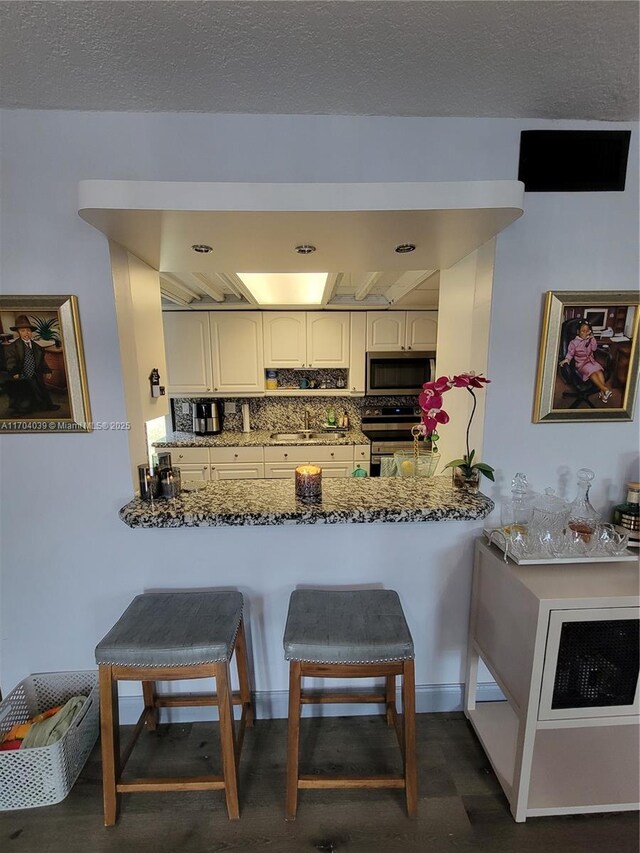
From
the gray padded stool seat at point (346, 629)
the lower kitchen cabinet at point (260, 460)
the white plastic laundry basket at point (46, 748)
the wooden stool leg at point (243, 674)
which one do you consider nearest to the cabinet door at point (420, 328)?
the lower kitchen cabinet at point (260, 460)

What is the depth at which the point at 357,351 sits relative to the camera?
143 inches

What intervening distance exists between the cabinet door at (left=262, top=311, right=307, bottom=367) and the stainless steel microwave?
70cm

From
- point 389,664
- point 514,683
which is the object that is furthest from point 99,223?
point 514,683

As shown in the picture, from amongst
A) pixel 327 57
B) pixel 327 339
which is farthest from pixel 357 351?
pixel 327 57

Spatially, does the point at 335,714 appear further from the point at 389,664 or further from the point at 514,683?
the point at 514,683

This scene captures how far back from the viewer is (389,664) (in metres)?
1.15

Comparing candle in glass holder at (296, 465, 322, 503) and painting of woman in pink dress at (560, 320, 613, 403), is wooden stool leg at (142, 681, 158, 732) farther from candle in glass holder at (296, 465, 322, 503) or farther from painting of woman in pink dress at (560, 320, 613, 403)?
painting of woman in pink dress at (560, 320, 613, 403)

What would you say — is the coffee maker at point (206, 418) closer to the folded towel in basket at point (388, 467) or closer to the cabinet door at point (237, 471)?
the cabinet door at point (237, 471)

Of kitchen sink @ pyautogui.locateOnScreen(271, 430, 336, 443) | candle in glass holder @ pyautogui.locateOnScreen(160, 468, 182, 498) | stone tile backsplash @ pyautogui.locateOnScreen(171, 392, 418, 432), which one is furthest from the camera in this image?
stone tile backsplash @ pyautogui.locateOnScreen(171, 392, 418, 432)

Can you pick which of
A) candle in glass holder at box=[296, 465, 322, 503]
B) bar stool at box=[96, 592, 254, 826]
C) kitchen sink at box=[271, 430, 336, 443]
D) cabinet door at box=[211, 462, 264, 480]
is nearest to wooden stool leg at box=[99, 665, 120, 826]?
bar stool at box=[96, 592, 254, 826]

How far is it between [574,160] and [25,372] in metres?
2.14

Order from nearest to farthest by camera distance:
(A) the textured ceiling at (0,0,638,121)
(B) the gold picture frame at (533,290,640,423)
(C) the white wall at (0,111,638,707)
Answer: (A) the textured ceiling at (0,0,638,121) → (C) the white wall at (0,111,638,707) → (B) the gold picture frame at (533,290,640,423)

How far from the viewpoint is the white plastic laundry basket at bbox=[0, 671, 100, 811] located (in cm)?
125

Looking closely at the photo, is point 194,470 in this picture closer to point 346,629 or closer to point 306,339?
point 306,339
